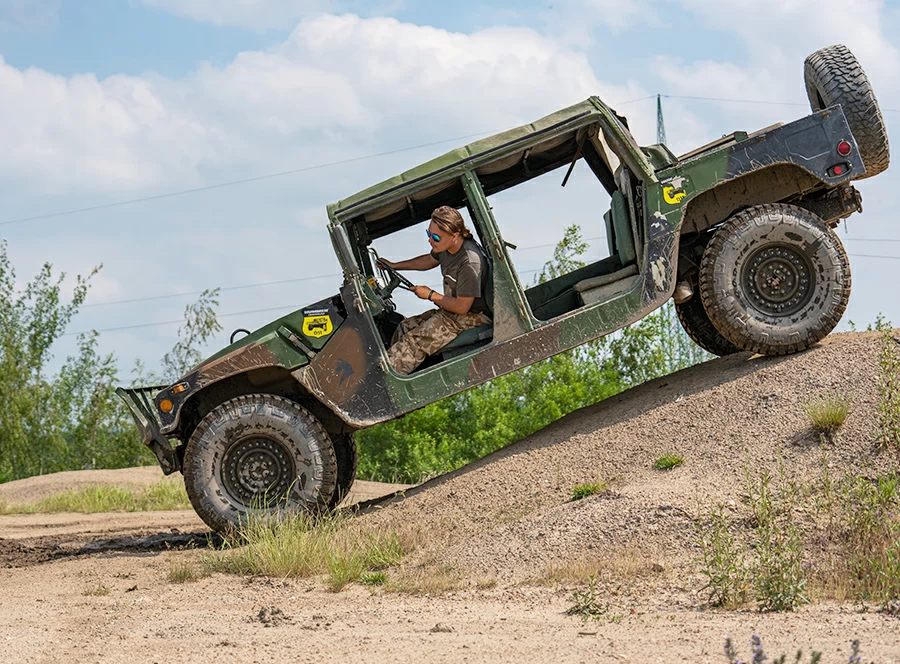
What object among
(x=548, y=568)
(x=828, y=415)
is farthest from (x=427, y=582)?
(x=828, y=415)

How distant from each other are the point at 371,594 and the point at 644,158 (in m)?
3.97

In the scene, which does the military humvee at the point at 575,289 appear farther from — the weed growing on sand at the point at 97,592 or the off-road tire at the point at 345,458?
the weed growing on sand at the point at 97,592

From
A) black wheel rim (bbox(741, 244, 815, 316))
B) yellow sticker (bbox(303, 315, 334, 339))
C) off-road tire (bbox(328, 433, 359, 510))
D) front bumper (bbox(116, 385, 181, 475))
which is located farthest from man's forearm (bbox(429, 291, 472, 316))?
front bumper (bbox(116, 385, 181, 475))

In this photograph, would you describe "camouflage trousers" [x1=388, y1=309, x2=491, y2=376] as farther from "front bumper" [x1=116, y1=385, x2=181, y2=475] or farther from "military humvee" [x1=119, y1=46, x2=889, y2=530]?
"front bumper" [x1=116, y1=385, x2=181, y2=475]

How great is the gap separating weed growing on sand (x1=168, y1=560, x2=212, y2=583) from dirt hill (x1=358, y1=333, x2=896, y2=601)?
1350 millimetres

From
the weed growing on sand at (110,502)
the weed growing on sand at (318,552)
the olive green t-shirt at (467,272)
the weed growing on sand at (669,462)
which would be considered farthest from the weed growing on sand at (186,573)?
the weed growing on sand at (110,502)

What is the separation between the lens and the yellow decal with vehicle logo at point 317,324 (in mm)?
8297

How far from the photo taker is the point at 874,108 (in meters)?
8.43

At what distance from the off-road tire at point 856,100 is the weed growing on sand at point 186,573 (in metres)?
5.95

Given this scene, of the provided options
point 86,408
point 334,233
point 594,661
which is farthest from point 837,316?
point 86,408

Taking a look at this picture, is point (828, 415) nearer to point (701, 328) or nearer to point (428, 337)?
point (701, 328)

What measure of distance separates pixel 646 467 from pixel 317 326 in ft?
9.05

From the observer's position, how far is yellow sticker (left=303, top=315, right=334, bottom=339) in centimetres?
830

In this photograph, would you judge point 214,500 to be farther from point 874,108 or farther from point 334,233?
point 874,108
